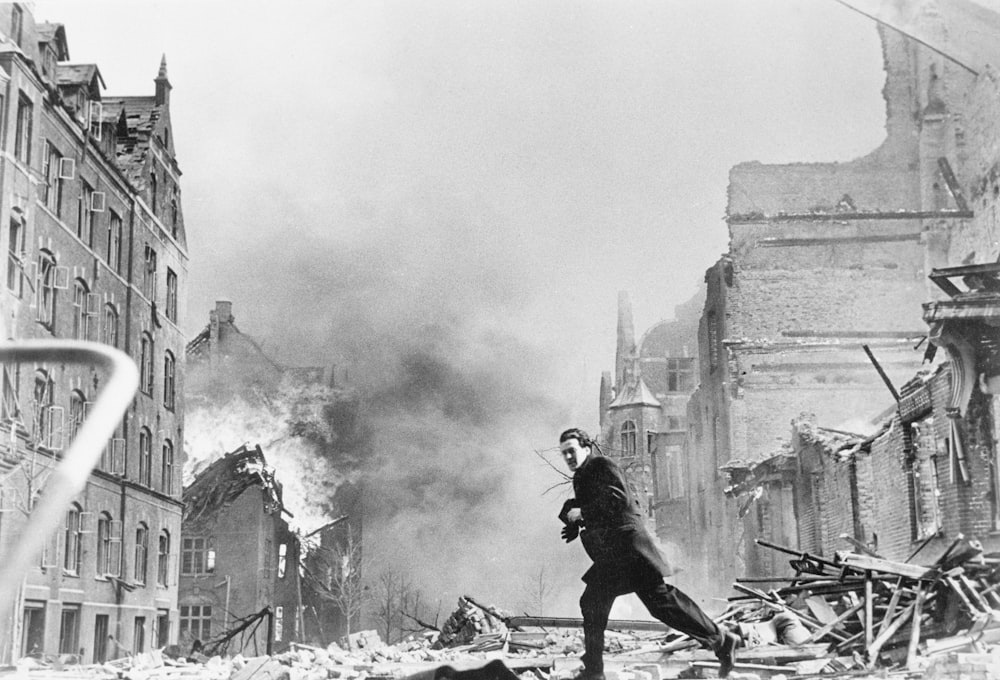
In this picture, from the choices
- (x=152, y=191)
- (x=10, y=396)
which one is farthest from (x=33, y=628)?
(x=152, y=191)

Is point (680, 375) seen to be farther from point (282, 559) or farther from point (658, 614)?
point (282, 559)

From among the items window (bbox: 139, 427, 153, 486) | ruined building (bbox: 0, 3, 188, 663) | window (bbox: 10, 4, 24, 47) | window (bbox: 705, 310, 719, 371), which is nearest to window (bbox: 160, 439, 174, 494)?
ruined building (bbox: 0, 3, 188, 663)

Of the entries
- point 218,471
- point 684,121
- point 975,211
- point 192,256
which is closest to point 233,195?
point 192,256

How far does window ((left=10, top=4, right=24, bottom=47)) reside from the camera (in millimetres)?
10656

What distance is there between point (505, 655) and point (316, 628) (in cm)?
305

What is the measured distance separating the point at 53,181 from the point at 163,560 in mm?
4486

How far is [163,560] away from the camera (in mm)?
13031

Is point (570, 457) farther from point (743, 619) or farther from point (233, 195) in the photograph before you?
point (233, 195)

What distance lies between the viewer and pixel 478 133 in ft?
37.2

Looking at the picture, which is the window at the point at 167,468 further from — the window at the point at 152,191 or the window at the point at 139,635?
the window at the point at 152,191

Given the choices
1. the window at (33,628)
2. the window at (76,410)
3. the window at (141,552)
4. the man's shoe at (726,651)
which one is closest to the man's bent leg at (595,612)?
the man's shoe at (726,651)

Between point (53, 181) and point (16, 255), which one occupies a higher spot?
point (53, 181)

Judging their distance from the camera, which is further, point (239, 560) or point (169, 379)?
point (239, 560)

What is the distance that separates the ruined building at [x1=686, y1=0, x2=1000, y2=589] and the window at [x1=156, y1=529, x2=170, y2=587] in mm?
5981
